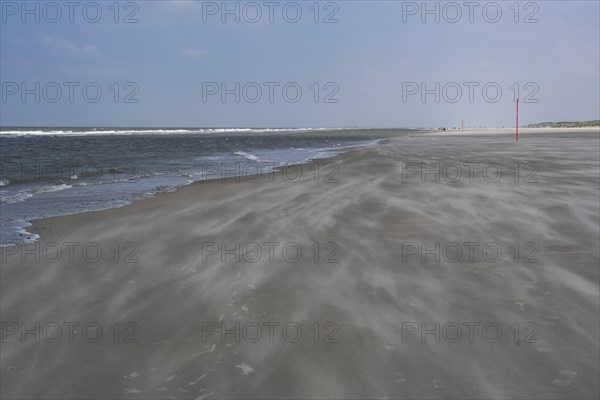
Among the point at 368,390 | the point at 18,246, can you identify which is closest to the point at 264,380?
the point at 368,390

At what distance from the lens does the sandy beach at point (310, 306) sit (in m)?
2.73

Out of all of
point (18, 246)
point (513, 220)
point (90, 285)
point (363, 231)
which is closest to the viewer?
point (90, 285)

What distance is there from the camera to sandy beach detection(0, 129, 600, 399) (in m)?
2.73

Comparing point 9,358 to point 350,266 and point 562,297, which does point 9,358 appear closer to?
point 350,266

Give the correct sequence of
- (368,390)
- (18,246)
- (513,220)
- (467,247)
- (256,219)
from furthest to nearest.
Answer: (256,219), (513,220), (18,246), (467,247), (368,390)

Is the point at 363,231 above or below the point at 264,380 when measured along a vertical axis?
above

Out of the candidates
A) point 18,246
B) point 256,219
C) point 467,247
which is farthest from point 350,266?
point 18,246

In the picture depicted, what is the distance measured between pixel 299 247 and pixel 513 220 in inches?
132

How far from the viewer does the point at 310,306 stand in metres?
3.86

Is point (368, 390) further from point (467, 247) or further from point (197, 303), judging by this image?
point (467, 247)

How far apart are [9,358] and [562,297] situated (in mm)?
4135

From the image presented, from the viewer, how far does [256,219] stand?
7.62 metres

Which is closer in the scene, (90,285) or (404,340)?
(404,340)

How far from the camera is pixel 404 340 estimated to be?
3.20 meters
